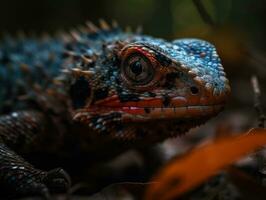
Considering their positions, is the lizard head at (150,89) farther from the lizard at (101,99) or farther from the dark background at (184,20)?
the dark background at (184,20)

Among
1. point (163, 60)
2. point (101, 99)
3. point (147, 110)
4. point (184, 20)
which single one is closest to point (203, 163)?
point (147, 110)

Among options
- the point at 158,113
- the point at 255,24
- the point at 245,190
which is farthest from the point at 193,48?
the point at 255,24

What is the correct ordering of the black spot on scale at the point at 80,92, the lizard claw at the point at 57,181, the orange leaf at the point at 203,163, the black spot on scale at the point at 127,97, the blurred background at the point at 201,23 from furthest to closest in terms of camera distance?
the blurred background at the point at 201,23, the black spot on scale at the point at 80,92, the black spot on scale at the point at 127,97, the lizard claw at the point at 57,181, the orange leaf at the point at 203,163

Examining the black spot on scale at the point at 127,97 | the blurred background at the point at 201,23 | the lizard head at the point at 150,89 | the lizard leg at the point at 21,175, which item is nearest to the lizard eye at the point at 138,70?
the lizard head at the point at 150,89

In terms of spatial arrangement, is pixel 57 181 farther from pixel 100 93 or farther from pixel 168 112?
pixel 100 93

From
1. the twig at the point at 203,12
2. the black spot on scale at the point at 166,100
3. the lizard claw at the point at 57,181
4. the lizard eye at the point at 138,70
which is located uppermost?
the twig at the point at 203,12

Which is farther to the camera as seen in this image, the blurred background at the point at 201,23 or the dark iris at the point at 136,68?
the blurred background at the point at 201,23
